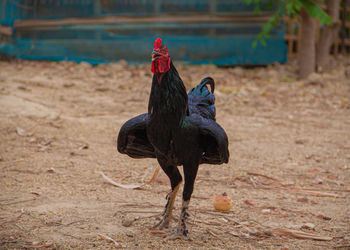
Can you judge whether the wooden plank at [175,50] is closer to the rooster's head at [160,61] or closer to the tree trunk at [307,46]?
the tree trunk at [307,46]

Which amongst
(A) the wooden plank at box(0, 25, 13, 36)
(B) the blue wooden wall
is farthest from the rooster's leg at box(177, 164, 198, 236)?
(A) the wooden plank at box(0, 25, 13, 36)

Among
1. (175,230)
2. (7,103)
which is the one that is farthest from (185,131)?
(7,103)

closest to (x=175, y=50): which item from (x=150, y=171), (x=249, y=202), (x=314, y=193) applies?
(x=150, y=171)

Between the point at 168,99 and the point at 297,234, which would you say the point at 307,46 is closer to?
the point at 297,234

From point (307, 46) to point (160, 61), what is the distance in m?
8.31

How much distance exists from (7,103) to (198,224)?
4430mm

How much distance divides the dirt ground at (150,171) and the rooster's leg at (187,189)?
0.12 meters

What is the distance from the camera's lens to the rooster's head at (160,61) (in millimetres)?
2859

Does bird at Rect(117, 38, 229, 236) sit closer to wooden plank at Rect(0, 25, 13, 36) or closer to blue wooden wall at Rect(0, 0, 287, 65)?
blue wooden wall at Rect(0, 0, 287, 65)

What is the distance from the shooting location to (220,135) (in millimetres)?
3059

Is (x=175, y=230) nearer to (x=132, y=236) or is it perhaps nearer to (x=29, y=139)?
(x=132, y=236)

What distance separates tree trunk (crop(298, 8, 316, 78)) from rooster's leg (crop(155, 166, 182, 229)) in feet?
25.7

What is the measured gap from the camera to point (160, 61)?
2869 millimetres

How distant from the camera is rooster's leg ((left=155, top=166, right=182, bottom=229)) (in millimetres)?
3387
